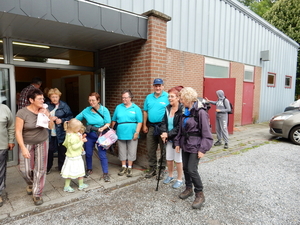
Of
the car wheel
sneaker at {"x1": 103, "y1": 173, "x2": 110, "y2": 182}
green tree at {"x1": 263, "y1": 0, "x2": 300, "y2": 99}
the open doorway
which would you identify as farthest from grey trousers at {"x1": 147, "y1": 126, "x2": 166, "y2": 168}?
green tree at {"x1": 263, "y1": 0, "x2": 300, "y2": 99}

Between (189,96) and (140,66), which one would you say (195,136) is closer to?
(189,96)

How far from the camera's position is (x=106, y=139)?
163 inches

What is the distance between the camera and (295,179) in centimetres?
448

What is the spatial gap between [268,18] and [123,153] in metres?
19.9

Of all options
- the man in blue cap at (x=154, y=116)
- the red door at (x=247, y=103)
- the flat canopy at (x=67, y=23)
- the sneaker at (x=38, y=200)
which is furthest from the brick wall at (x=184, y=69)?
the sneaker at (x=38, y=200)

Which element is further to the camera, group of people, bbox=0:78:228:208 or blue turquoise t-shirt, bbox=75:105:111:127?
blue turquoise t-shirt, bbox=75:105:111:127

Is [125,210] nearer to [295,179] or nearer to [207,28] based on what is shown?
[295,179]

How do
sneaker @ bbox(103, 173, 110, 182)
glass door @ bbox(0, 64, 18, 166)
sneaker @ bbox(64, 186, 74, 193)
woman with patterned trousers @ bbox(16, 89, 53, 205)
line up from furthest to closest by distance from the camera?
glass door @ bbox(0, 64, 18, 166) < sneaker @ bbox(103, 173, 110, 182) < sneaker @ bbox(64, 186, 74, 193) < woman with patterned trousers @ bbox(16, 89, 53, 205)

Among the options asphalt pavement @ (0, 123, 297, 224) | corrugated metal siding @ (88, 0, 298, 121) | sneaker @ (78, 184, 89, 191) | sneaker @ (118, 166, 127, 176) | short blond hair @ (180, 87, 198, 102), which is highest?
corrugated metal siding @ (88, 0, 298, 121)

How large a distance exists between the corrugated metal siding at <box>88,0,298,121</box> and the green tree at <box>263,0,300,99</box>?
3441mm

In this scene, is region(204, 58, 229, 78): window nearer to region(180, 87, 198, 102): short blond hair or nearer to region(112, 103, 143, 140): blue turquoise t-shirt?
region(112, 103, 143, 140): blue turquoise t-shirt

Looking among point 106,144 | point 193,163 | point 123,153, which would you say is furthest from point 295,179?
point 106,144

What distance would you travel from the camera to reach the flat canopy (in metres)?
3.39

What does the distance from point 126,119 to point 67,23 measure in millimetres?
1952
